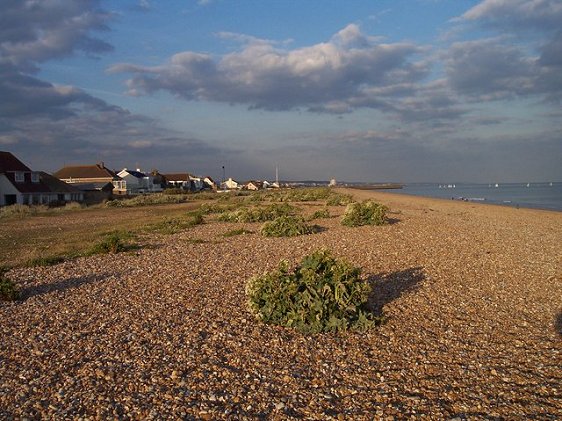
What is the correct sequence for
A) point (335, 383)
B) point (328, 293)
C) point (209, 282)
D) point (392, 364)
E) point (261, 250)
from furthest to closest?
point (261, 250), point (209, 282), point (328, 293), point (392, 364), point (335, 383)

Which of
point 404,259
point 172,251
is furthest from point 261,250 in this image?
point 404,259

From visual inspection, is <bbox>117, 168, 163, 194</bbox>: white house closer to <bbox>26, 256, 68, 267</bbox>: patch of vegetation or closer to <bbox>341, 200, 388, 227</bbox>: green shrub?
<bbox>341, 200, 388, 227</bbox>: green shrub

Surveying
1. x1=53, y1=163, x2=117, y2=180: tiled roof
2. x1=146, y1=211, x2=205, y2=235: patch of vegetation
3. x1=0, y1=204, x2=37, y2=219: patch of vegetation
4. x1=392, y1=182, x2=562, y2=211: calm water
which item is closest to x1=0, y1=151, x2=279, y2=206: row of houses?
x1=53, y1=163, x2=117, y2=180: tiled roof

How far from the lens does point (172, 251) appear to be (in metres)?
13.4

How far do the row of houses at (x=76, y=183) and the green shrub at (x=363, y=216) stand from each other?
35.6m

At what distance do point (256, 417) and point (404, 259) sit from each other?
772 centimetres

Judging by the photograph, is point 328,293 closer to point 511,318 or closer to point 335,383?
point 335,383

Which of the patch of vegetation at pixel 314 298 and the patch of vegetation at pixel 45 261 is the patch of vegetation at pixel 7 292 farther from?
the patch of vegetation at pixel 314 298

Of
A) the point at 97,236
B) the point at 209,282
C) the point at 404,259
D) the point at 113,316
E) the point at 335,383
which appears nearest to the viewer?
the point at 335,383

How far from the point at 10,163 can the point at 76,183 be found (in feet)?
93.8

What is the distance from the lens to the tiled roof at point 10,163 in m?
43.5

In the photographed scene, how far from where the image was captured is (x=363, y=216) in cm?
1847

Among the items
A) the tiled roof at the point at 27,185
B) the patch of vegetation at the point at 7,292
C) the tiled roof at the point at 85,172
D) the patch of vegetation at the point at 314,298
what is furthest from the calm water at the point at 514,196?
the tiled roof at the point at 85,172

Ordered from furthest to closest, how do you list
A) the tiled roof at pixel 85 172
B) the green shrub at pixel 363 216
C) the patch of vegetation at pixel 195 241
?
the tiled roof at pixel 85 172
the green shrub at pixel 363 216
the patch of vegetation at pixel 195 241
